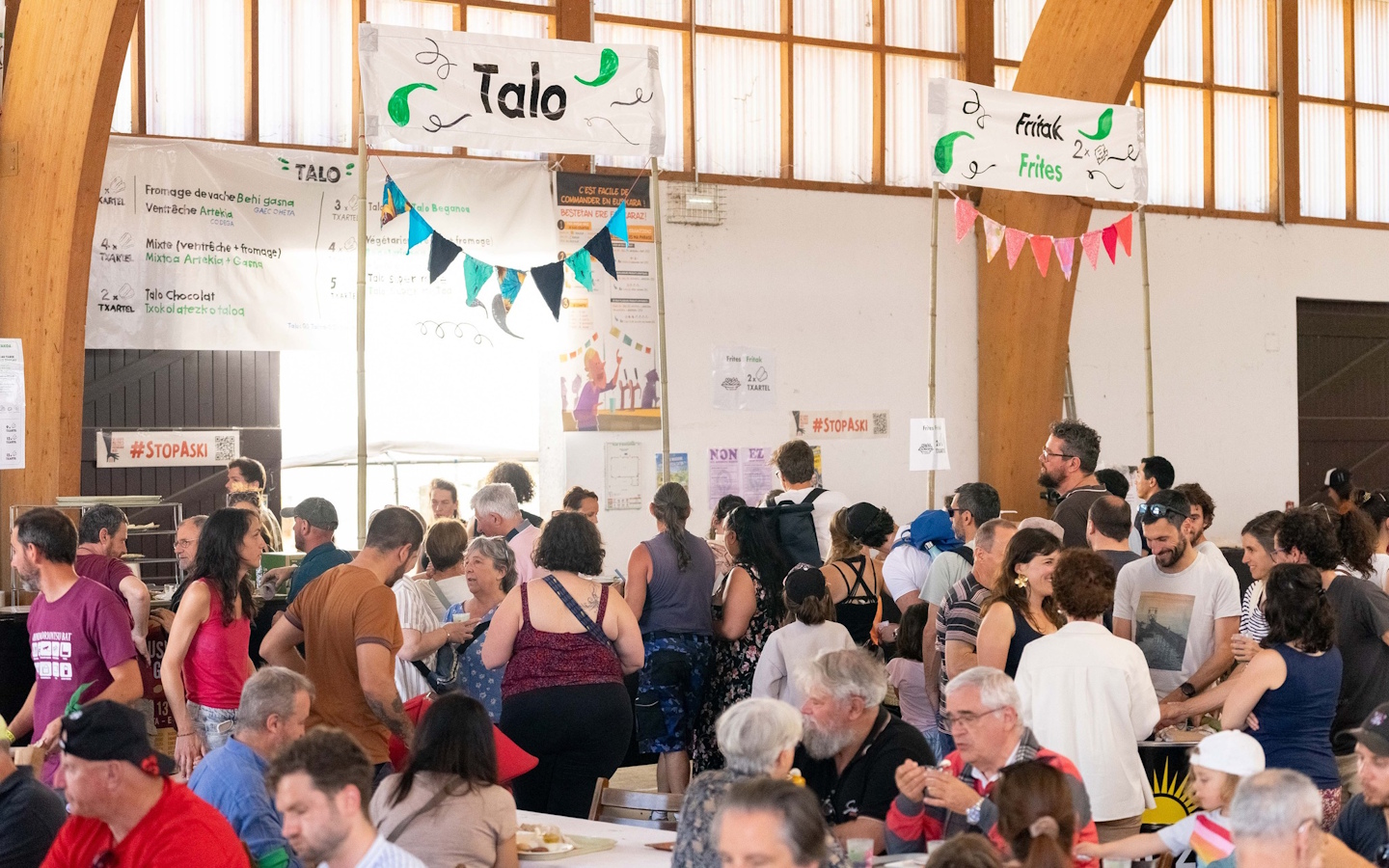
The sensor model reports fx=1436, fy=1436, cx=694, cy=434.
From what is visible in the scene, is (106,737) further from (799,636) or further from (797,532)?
(797,532)

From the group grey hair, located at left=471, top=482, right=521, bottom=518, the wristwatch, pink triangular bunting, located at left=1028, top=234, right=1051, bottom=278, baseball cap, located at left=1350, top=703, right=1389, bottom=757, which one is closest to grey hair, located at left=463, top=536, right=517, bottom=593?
grey hair, located at left=471, top=482, right=521, bottom=518

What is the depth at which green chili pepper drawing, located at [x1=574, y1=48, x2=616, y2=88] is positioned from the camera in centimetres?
641

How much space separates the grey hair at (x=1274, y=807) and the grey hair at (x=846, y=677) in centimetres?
95

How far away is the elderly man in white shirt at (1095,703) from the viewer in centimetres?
366

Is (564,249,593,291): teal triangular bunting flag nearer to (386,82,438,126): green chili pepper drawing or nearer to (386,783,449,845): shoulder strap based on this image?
(386,82,438,126): green chili pepper drawing

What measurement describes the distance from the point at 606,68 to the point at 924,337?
15.7ft

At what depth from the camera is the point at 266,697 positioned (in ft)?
10.8

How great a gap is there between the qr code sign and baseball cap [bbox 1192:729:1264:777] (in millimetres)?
6687

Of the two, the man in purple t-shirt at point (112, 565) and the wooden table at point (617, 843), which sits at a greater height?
the man in purple t-shirt at point (112, 565)

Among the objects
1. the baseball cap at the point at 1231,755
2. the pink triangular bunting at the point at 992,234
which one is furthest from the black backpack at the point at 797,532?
the pink triangular bunting at the point at 992,234

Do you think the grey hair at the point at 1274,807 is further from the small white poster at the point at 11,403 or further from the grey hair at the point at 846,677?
the small white poster at the point at 11,403

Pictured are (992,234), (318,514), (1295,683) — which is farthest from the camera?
(992,234)

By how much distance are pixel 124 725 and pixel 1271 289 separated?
1085 cm

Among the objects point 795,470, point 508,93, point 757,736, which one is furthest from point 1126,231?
point 757,736
